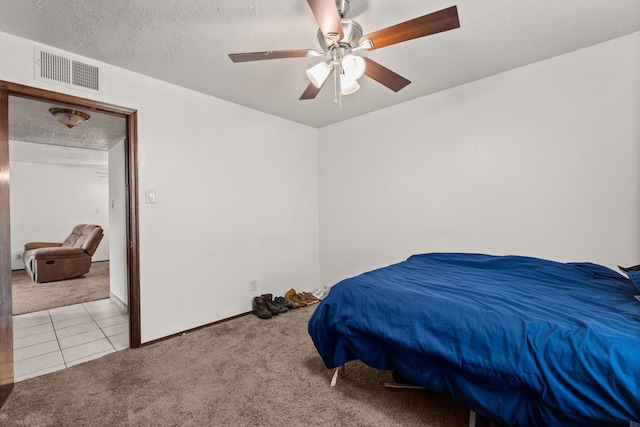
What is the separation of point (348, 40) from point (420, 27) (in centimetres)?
47

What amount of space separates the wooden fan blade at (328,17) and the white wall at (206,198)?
185 cm

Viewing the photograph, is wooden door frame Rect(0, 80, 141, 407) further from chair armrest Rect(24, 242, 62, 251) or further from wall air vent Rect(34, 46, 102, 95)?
chair armrest Rect(24, 242, 62, 251)

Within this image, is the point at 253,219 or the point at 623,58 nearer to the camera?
the point at 623,58

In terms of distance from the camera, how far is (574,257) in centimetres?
224

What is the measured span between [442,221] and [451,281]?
1.15 meters

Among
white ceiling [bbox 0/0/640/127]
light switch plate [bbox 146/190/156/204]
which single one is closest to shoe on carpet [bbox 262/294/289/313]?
light switch plate [bbox 146/190/156/204]

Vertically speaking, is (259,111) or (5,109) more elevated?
(259,111)

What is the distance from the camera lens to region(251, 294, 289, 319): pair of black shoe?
3111 mm

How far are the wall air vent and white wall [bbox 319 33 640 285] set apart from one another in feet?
Result: 8.28

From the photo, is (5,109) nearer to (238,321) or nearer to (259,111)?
(259,111)

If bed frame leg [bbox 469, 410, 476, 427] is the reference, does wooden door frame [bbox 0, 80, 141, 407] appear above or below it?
above

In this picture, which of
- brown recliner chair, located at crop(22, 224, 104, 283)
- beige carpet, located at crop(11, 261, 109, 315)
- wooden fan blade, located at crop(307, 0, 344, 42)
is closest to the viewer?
wooden fan blade, located at crop(307, 0, 344, 42)

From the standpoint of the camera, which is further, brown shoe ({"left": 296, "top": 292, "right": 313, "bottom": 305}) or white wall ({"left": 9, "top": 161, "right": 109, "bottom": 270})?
white wall ({"left": 9, "top": 161, "right": 109, "bottom": 270})

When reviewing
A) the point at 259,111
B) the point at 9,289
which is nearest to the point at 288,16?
the point at 259,111
